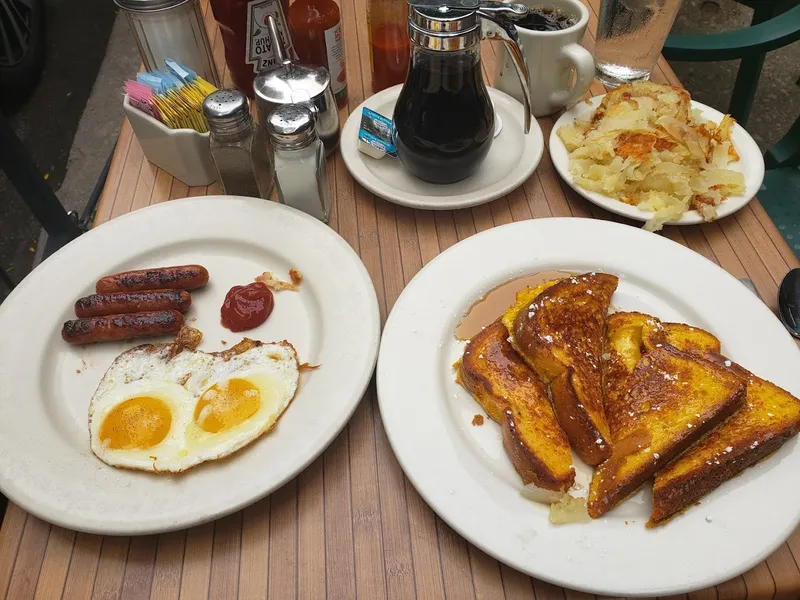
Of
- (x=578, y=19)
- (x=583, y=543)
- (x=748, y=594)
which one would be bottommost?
(x=748, y=594)

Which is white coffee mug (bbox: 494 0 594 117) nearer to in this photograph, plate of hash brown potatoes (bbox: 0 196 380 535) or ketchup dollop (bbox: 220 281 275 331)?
plate of hash brown potatoes (bbox: 0 196 380 535)

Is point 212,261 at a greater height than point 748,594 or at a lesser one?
greater

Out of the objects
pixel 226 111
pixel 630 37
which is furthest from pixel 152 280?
pixel 630 37

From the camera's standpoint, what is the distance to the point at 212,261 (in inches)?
64.1

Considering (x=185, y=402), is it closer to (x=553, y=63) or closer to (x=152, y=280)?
(x=152, y=280)

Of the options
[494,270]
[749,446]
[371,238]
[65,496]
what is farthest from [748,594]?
[65,496]

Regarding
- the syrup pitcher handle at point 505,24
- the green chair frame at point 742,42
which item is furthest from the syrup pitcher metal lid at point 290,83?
the green chair frame at point 742,42

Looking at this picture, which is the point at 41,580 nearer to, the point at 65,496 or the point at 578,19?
the point at 65,496

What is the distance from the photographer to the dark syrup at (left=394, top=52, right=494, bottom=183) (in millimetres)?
1486

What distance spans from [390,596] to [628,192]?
127 centimetres

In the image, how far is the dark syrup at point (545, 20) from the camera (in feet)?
6.15

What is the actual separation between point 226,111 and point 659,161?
1.23 metres

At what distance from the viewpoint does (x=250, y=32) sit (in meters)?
1.82

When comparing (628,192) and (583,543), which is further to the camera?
(628,192)
